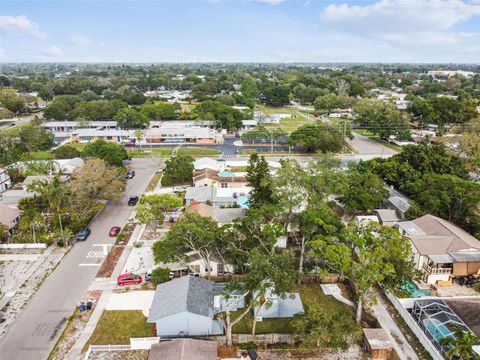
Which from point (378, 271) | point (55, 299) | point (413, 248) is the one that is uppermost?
point (378, 271)

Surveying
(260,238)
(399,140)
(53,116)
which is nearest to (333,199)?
(260,238)

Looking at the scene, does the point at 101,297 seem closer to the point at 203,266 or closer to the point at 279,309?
the point at 203,266

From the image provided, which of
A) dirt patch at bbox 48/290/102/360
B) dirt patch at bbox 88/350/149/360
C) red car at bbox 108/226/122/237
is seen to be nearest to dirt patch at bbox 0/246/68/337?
dirt patch at bbox 48/290/102/360

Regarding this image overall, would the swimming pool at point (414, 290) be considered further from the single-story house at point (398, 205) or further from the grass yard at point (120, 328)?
the grass yard at point (120, 328)

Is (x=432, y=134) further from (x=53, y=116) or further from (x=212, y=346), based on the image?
(x=53, y=116)

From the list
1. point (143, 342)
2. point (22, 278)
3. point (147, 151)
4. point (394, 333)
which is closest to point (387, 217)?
point (394, 333)

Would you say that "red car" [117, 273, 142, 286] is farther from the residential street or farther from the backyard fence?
the residential street

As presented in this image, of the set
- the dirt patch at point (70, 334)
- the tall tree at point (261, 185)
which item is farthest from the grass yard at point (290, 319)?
the dirt patch at point (70, 334)
